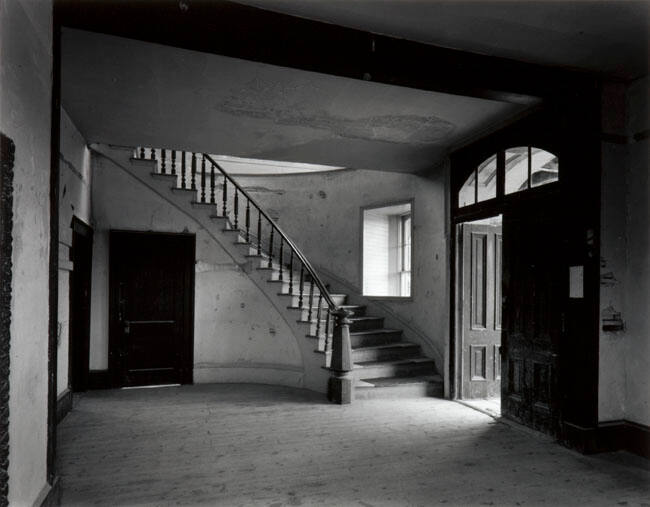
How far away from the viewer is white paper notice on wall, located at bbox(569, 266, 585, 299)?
3965 millimetres

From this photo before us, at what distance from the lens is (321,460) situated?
3668 millimetres

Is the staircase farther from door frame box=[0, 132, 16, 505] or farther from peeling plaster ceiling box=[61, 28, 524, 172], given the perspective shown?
door frame box=[0, 132, 16, 505]

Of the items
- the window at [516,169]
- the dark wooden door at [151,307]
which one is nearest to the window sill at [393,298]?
the window at [516,169]

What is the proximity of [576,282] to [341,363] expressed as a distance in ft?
8.62

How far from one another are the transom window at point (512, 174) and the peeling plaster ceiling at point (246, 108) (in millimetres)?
386

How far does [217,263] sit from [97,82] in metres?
3.17

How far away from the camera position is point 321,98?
4.20 metres

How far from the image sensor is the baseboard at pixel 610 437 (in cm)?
381

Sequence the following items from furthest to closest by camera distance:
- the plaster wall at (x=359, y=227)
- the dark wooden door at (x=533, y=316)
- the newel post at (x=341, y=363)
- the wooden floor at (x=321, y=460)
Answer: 1. the plaster wall at (x=359, y=227)
2. the newel post at (x=341, y=363)
3. the dark wooden door at (x=533, y=316)
4. the wooden floor at (x=321, y=460)

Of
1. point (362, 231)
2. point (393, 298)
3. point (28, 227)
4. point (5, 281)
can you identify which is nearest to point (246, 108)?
point (28, 227)

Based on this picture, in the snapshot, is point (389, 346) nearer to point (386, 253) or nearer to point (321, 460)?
point (386, 253)

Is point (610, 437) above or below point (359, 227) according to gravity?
below

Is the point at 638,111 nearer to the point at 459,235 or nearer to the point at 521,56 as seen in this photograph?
the point at 521,56

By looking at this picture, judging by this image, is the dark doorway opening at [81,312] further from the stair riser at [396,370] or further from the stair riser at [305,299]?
the stair riser at [396,370]
